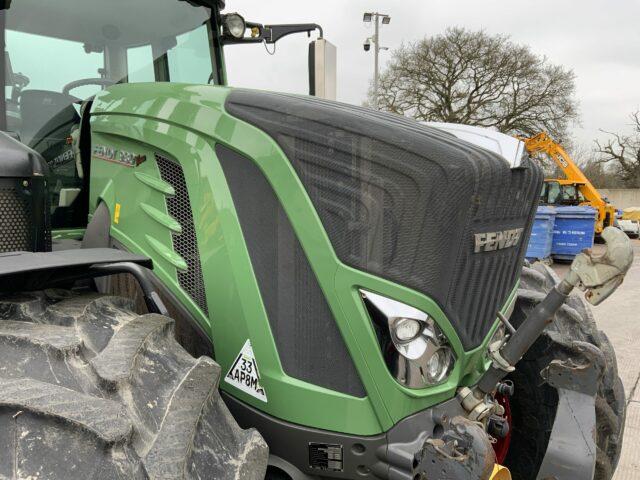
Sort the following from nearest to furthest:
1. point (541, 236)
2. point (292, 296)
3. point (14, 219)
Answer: point (292, 296)
point (14, 219)
point (541, 236)

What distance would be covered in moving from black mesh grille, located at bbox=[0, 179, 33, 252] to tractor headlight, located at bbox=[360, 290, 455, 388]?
119cm

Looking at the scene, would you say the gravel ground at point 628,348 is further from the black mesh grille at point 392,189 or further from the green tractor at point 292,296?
the black mesh grille at point 392,189

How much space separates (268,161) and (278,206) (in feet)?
0.45

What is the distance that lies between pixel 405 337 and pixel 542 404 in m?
1.08

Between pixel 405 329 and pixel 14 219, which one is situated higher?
pixel 14 219

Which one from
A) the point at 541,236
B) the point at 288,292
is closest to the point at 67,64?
the point at 288,292

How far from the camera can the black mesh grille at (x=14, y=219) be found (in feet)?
6.09

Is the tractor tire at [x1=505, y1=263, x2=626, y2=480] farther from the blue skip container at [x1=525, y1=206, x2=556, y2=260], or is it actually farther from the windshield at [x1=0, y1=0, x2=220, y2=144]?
the blue skip container at [x1=525, y1=206, x2=556, y2=260]

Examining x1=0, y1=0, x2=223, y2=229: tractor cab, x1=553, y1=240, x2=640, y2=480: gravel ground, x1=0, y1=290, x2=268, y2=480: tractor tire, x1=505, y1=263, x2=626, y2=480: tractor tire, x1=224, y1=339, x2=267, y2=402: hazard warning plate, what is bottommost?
x1=553, y1=240, x2=640, y2=480: gravel ground

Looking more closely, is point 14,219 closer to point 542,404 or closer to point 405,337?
point 405,337

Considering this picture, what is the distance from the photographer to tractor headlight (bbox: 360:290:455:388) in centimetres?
158

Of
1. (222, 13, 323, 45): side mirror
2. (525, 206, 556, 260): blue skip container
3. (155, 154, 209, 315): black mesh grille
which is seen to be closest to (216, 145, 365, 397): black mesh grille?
(155, 154, 209, 315): black mesh grille

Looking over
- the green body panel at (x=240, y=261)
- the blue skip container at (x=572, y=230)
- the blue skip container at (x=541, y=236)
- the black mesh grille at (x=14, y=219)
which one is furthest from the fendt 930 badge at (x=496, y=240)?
the blue skip container at (x=572, y=230)

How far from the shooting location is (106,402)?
1.24 metres
